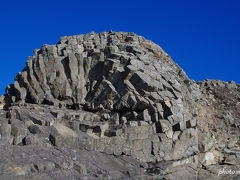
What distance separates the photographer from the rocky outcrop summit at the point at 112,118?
22.8 metres

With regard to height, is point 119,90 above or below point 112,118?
above

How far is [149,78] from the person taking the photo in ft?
120

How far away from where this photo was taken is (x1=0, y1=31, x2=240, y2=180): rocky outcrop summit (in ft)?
74.9

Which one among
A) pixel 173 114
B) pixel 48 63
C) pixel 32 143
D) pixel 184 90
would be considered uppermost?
pixel 48 63

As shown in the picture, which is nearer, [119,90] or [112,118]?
[112,118]

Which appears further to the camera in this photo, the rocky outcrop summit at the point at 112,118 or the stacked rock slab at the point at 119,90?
the stacked rock slab at the point at 119,90

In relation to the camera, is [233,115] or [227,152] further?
[233,115]

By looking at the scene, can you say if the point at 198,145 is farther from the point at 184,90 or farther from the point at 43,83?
the point at 43,83

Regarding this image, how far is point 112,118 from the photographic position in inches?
1310

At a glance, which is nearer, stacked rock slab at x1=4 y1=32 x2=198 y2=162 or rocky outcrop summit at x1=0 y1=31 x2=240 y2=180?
rocky outcrop summit at x1=0 y1=31 x2=240 y2=180

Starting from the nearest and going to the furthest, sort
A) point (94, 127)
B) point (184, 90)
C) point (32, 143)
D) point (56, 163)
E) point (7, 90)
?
point (56, 163)
point (32, 143)
point (94, 127)
point (184, 90)
point (7, 90)

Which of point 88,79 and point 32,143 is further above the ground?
point 88,79

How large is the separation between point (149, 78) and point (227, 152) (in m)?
11.5

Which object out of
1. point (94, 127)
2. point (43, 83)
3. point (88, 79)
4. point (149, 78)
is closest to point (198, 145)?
point (149, 78)
